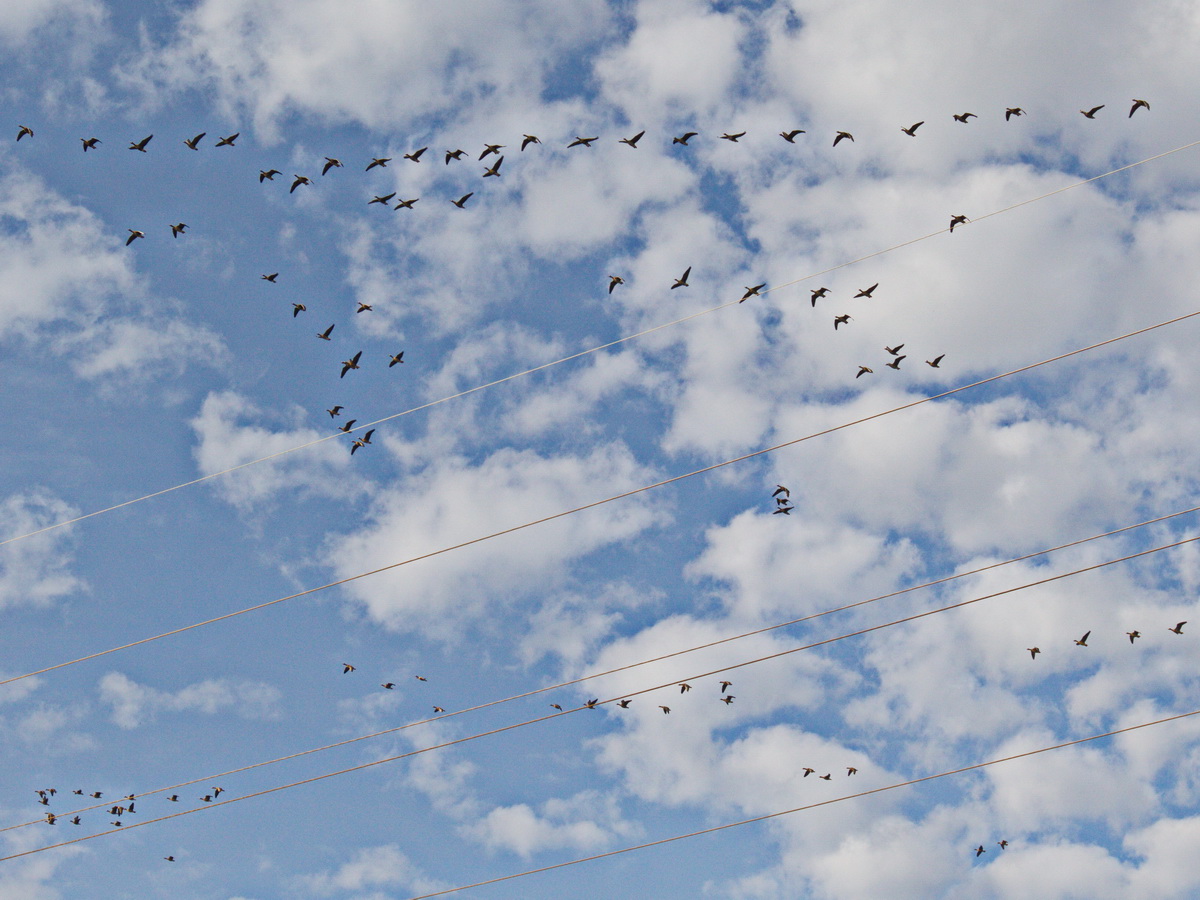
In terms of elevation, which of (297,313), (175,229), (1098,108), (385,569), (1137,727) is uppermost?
(175,229)

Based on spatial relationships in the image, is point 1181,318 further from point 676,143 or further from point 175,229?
point 175,229

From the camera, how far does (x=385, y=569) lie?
92.8 feet

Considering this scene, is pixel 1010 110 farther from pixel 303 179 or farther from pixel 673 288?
pixel 303 179

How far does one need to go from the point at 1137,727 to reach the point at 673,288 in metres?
22.4

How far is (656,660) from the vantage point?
84.8 feet

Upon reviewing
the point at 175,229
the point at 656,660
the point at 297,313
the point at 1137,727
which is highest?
the point at 175,229

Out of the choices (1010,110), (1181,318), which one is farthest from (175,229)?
(1181,318)

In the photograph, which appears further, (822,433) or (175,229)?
(175,229)

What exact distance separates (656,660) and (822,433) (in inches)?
269

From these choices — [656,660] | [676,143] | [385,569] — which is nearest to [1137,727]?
[656,660]

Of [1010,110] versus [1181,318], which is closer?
[1181,318]

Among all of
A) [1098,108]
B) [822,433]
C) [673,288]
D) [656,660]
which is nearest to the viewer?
[656,660]

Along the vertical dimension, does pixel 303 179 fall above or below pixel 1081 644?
above

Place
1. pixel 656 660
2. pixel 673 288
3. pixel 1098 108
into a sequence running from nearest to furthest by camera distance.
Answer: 1. pixel 656 660
2. pixel 1098 108
3. pixel 673 288
